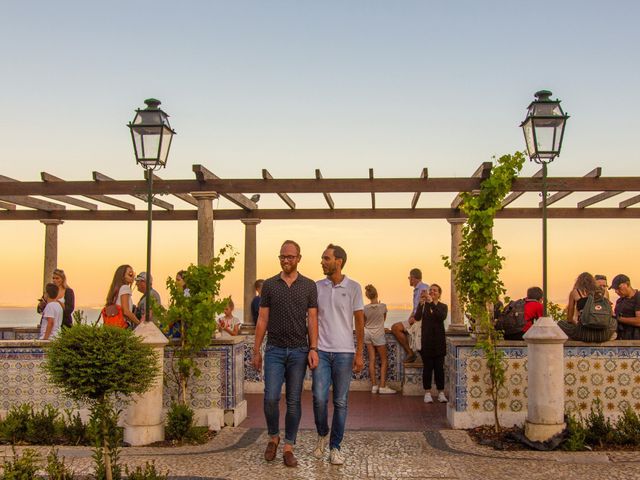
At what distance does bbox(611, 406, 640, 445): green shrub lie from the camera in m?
7.87

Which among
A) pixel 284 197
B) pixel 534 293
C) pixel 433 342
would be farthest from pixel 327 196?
pixel 534 293

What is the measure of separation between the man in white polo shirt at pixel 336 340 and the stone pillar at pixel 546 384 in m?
2.01

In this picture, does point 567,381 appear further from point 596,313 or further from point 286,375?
point 286,375

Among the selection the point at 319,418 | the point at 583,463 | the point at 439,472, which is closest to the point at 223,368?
the point at 319,418

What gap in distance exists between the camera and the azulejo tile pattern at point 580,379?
8.64m

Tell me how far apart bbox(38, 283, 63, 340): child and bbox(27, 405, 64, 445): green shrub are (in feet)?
4.42

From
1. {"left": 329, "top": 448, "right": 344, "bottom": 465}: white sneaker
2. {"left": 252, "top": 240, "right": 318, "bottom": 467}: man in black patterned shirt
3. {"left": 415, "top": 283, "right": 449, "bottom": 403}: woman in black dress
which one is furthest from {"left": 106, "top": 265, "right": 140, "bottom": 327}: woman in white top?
{"left": 415, "top": 283, "right": 449, "bottom": 403}: woman in black dress

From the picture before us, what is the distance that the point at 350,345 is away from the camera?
23.1 ft

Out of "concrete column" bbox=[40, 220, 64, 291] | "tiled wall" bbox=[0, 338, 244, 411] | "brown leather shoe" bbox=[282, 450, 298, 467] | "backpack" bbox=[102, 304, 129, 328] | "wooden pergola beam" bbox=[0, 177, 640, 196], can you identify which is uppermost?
"wooden pergola beam" bbox=[0, 177, 640, 196]

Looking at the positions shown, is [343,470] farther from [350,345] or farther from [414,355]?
[414,355]

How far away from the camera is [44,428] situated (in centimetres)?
829

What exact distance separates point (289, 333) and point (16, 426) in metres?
3.25

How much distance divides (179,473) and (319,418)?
1264 millimetres

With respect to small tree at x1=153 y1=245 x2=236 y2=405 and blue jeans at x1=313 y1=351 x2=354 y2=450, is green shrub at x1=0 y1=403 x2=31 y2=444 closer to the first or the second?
small tree at x1=153 y1=245 x2=236 y2=405
